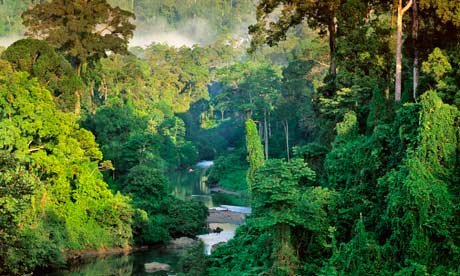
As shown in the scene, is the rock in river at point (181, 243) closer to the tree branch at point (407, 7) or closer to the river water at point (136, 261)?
the river water at point (136, 261)

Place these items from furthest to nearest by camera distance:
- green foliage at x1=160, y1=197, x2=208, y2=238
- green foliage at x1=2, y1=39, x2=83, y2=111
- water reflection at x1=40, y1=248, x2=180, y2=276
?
green foliage at x1=160, y1=197, x2=208, y2=238 → green foliage at x1=2, y1=39, x2=83, y2=111 → water reflection at x1=40, y1=248, x2=180, y2=276

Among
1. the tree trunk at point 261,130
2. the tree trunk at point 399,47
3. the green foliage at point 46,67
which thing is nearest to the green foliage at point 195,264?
the tree trunk at point 399,47

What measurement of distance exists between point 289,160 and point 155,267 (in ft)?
25.0

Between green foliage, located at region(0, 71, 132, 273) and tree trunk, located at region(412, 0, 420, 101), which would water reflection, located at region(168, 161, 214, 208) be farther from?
tree trunk, located at region(412, 0, 420, 101)

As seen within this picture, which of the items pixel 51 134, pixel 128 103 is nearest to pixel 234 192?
pixel 128 103

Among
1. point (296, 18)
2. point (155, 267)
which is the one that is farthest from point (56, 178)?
point (296, 18)

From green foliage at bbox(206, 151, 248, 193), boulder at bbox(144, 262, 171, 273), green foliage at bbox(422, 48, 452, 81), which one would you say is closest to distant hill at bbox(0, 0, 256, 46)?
green foliage at bbox(206, 151, 248, 193)

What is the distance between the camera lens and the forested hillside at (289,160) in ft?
51.2

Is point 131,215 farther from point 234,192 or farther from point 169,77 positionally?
point 169,77

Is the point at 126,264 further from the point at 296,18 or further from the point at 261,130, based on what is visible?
the point at 261,130

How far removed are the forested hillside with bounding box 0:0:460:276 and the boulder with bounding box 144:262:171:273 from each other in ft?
6.92

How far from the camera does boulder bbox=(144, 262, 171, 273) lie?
86.8 feet

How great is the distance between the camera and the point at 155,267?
2678 centimetres

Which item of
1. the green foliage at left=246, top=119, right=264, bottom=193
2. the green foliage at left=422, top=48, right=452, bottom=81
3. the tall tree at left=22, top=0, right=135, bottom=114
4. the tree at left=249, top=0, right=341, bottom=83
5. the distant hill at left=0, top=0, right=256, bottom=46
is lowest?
the green foliage at left=246, top=119, right=264, bottom=193
